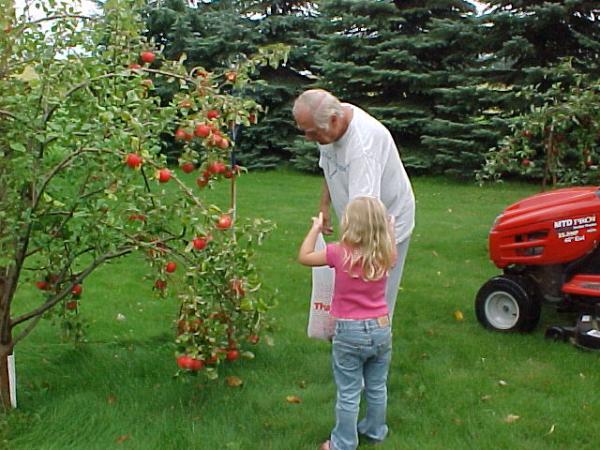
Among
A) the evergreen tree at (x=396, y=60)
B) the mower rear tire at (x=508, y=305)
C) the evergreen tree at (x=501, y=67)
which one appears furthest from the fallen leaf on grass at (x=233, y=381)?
the evergreen tree at (x=396, y=60)

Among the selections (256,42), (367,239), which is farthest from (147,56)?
(256,42)

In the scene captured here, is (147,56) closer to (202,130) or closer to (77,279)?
(202,130)

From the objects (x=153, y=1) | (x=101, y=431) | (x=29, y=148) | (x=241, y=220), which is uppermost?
(x=153, y=1)

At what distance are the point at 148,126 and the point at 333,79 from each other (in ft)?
44.3

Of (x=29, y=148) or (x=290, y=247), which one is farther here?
(x=290, y=247)

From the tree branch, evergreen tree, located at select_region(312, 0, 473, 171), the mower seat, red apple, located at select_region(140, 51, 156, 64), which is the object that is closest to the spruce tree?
evergreen tree, located at select_region(312, 0, 473, 171)

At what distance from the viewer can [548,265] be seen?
17.0ft

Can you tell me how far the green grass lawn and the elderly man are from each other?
777 mm

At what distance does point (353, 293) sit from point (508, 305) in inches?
90.9

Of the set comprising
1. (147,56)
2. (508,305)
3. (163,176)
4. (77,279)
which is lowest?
(508,305)

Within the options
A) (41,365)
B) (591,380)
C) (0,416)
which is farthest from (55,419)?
(591,380)

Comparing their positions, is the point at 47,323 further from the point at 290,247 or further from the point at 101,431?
the point at 290,247

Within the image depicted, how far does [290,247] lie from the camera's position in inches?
336

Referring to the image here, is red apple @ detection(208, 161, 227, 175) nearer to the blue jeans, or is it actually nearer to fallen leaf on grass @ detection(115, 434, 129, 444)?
the blue jeans
